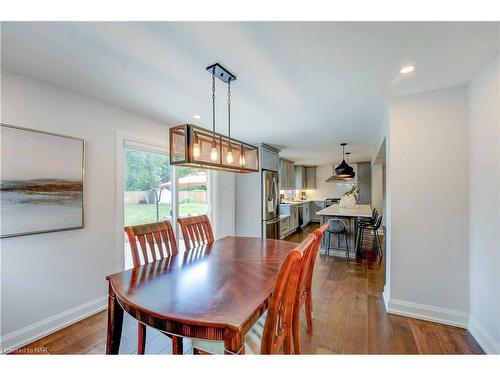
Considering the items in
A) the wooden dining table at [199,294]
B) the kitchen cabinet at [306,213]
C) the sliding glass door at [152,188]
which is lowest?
the kitchen cabinet at [306,213]

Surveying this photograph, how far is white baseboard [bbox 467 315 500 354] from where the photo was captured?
5.34 feet

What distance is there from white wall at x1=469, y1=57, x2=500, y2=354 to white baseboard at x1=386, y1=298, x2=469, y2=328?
0.28 feet

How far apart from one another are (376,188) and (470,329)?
203 inches

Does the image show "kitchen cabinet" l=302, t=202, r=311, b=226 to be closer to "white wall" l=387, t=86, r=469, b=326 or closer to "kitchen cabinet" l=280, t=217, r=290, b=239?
"kitchen cabinet" l=280, t=217, r=290, b=239

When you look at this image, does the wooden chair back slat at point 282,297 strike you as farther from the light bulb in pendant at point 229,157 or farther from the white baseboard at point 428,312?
the white baseboard at point 428,312

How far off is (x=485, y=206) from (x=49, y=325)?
385cm

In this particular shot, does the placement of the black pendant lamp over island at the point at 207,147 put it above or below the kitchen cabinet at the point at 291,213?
above

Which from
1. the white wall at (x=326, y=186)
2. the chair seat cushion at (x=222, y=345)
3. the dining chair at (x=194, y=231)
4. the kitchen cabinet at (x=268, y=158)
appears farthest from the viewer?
the white wall at (x=326, y=186)

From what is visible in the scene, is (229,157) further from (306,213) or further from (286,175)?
(306,213)

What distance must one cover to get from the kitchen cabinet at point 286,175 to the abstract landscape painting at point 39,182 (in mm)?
4865

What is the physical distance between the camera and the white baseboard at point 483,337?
163cm

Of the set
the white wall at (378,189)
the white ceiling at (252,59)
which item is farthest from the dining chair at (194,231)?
the white wall at (378,189)

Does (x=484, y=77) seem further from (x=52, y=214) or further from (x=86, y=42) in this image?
(x=52, y=214)

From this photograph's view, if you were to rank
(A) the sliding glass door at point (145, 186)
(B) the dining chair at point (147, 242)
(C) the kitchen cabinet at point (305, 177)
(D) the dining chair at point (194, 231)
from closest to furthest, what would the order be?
(B) the dining chair at point (147, 242) → (D) the dining chair at point (194, 231) → (A) the sliding glass door at point (145, 186) → (C) the kitchen cabinet at point (305, 177)
